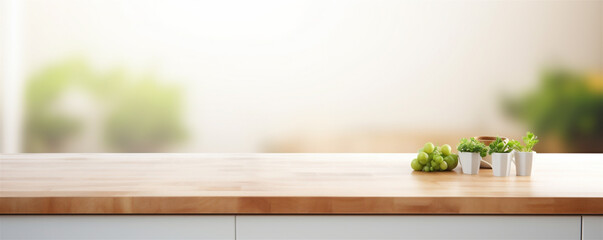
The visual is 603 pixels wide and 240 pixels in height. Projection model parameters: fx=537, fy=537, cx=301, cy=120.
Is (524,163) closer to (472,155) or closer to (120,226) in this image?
(472,155)

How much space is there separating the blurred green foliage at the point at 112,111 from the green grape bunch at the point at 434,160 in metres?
2.52

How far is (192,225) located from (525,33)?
314 centimetres

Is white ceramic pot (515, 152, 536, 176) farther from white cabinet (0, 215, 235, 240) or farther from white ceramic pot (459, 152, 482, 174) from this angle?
white cabinet (0, 215, 235, 240)

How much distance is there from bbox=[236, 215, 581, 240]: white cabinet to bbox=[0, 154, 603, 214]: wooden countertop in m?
0.02

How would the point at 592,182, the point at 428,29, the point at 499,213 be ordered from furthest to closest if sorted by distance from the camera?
the point at 428,29, the point at 592,182, the point at 499,213

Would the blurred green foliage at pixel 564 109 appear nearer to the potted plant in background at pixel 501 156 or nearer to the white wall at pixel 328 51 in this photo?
the white wall at pixel 328 51

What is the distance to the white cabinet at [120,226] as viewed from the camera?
929 millimetres

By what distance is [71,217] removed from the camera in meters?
0.93

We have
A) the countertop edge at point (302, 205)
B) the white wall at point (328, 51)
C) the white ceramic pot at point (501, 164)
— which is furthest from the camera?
the white wall at point (328, 51)

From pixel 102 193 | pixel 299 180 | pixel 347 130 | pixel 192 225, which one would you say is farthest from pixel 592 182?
pixel 347 130

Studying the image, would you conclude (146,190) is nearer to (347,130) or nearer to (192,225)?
(192,225)

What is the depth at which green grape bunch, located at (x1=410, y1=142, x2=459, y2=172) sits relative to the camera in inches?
49.0

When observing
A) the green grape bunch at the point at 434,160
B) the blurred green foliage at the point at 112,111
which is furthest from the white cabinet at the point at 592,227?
the blurred green foliage at the point at 112,111

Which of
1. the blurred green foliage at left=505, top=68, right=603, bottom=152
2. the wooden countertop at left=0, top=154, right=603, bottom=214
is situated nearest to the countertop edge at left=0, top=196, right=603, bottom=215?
the wooden countertop at left=0, top=154, right=603, bottom=214
